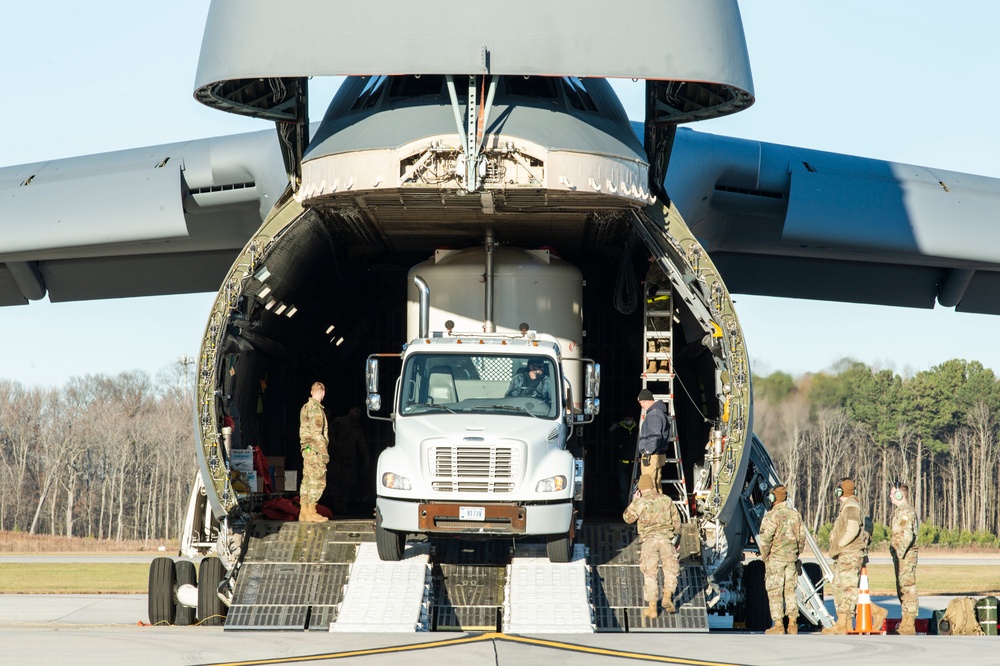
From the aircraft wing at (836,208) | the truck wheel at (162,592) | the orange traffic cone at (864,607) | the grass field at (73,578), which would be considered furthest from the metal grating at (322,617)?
the grass field at (73,578)

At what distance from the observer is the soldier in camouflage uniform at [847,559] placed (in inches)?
483

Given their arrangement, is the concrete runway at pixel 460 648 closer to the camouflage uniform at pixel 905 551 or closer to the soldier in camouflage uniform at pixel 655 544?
the soldier in camouflage uniform at pixel 655 544

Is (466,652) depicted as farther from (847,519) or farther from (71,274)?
(71,274)

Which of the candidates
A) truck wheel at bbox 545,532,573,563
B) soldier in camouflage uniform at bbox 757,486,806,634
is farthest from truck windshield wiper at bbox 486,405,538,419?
soldier in camouflage uniform at bbox 757,486,806,634

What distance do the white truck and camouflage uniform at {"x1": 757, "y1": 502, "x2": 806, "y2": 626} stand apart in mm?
1921

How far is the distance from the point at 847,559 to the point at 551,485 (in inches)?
135

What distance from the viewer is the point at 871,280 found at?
1755cm

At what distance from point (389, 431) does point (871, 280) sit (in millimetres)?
7296

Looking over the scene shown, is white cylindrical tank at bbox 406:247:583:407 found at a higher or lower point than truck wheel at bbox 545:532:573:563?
higher

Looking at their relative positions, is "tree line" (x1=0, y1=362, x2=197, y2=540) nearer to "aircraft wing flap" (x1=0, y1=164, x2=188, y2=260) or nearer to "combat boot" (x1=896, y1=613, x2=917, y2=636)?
"aircraft wing flap" (x1=0, y1=164, x2=188, y2=260)

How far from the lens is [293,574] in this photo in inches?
459

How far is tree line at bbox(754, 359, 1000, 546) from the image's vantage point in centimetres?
4184

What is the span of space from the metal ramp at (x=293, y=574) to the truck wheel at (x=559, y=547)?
1977 mm

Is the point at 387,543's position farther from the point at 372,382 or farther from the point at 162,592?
the point at 162,592
